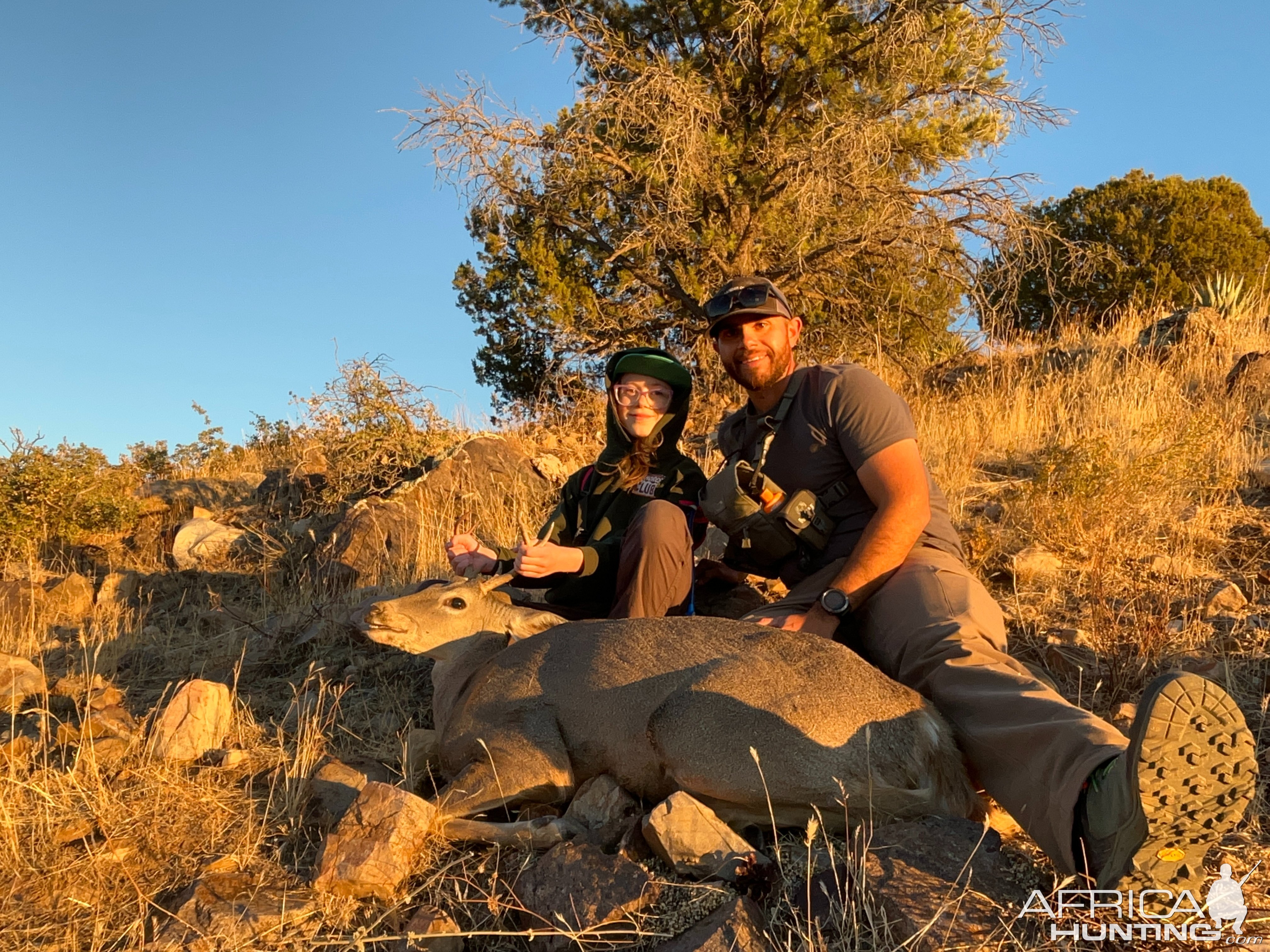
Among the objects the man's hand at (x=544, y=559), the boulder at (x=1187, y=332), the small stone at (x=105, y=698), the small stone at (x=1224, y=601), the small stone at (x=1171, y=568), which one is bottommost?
the small stone at (x=1224, y=601)

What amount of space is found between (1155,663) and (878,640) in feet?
4.98

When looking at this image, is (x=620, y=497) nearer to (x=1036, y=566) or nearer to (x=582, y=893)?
(x=582, y=893)

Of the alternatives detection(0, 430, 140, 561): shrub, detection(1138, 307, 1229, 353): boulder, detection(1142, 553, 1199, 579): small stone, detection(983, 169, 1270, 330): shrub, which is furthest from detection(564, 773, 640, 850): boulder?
detection(983, 169, 1270, 330): shrub

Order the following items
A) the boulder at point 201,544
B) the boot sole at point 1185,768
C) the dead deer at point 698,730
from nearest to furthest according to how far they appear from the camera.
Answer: the boot sole at point 1185,768 < the dead deer at point 698,730 < the boulder at point 201,544

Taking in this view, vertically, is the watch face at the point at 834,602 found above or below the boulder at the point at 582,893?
above

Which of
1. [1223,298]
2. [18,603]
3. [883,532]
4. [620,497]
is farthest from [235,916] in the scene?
[1223,298]

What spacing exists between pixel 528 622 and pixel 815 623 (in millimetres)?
1496

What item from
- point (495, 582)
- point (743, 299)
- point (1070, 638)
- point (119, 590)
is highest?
point (743, 299)

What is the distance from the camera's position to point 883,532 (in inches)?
166

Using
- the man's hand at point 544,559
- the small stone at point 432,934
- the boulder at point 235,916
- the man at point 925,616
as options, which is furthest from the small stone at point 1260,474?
the boulder at point 235,916

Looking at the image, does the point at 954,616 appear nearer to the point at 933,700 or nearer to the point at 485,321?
the point at 933,700

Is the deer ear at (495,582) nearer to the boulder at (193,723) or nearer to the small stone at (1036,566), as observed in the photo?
the boulder at (193,723)

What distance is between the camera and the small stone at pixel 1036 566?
565cm

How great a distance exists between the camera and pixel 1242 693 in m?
4.32
